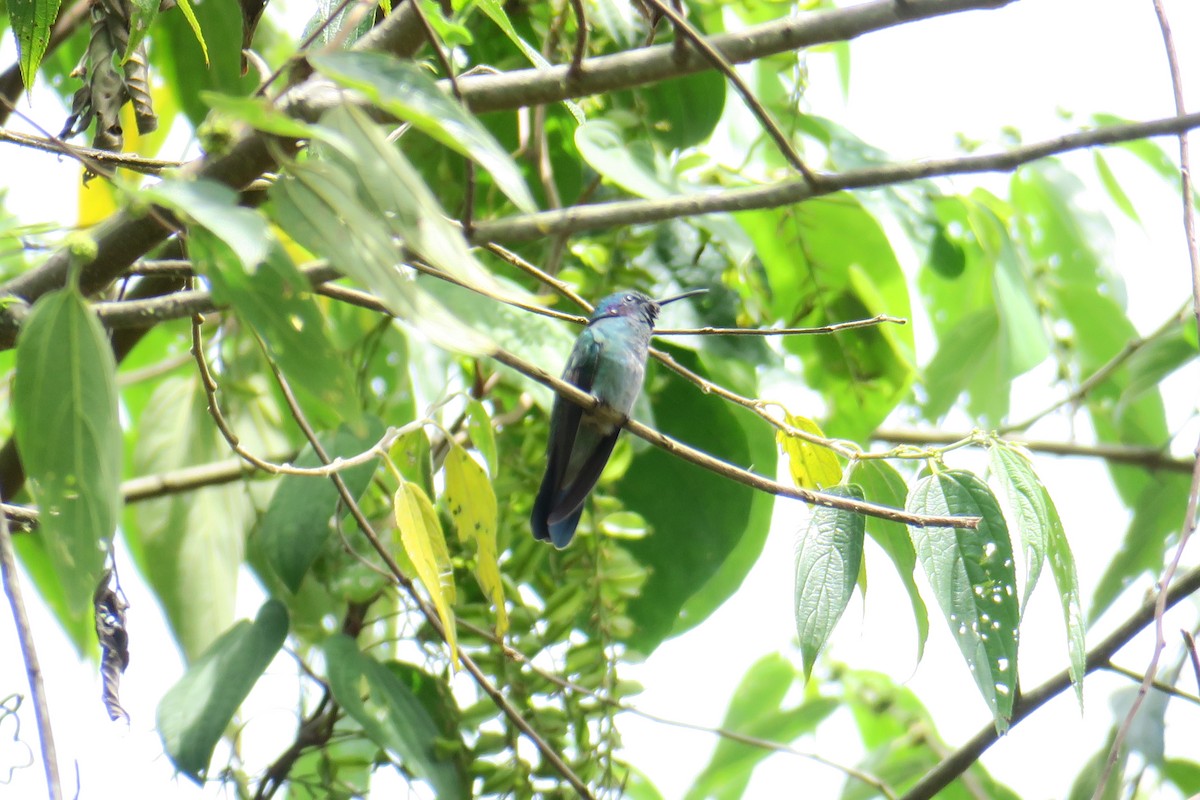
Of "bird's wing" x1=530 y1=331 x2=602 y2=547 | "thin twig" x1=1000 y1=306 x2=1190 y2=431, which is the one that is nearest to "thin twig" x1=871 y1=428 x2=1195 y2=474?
"thin twig" x1=1000 y1=306 x2=1190 y2=431

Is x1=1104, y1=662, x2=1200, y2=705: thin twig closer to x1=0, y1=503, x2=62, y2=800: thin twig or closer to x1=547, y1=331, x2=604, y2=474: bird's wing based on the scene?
x1=547, y1=331, x2=604, y2=474: bird's wing

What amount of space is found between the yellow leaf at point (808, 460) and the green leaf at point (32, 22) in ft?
4.56

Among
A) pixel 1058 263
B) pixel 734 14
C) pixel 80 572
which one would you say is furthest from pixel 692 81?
pixel 80 572

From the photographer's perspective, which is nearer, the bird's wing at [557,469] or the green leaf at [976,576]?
the green leaf at [976,576]

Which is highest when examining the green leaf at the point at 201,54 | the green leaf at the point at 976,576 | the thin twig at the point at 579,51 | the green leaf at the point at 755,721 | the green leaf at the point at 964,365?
the green leaf at the point at 201,54

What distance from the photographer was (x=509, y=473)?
287cm

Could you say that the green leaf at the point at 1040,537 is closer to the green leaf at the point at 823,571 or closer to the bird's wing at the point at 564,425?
the green leaf at the point at 823,571

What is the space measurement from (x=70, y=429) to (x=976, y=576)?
1.23 meters

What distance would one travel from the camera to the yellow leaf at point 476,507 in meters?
2.09

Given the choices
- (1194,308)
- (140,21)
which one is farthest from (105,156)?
(1194,308)

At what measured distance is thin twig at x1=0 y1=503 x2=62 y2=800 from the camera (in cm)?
110

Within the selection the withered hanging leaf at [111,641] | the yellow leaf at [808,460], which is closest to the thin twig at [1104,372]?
the yellow leaf at [808,460]

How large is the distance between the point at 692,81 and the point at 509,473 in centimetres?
120

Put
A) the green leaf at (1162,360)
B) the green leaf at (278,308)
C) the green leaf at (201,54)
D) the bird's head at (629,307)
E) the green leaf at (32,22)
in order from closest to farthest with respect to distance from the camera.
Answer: the green leaf at (278,308)
the green leaf at (32,22)
the green leaf at (201,54)
the bird's head at (629,307)
the green leaf at (1162,360)
